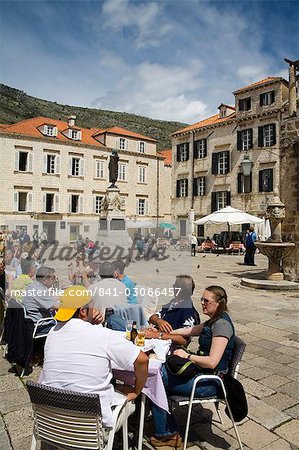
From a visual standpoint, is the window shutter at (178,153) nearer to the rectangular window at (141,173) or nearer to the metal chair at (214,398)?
the rectangular window at (141,173)

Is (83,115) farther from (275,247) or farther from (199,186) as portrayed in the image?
(275,247)

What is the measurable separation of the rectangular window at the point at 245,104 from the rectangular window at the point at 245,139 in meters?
1.80

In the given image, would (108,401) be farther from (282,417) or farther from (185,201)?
(185,201)

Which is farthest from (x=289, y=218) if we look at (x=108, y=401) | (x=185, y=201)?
(x=185, y=201)

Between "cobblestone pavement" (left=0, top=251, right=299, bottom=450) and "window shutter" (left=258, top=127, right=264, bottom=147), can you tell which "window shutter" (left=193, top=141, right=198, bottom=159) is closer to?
"window shutter" (left=258, top=127, right=264, bottom=147)

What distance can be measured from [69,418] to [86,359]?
356mm

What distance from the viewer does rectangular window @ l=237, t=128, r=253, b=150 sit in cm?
2911

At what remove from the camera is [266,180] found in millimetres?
28000

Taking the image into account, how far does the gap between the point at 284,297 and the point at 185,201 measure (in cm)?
2493

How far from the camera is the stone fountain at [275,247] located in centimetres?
1034

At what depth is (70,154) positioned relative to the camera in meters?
36.2

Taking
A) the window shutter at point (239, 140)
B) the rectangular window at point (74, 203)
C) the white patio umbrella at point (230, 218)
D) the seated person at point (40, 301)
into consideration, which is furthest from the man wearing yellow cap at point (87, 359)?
the rectangular window at point (74, 203)

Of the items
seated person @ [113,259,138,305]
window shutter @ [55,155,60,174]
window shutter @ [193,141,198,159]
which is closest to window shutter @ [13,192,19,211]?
window shutter @ [55,155,60,174]

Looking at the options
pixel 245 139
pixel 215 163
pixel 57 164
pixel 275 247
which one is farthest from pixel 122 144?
pixel 275 247
